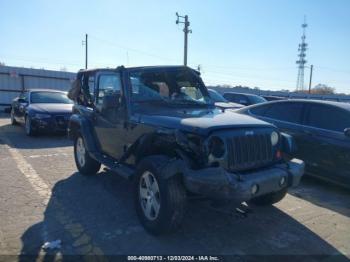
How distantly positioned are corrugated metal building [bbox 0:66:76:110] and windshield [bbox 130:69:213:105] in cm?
1750

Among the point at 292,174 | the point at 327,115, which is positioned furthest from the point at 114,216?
the point at 327,115

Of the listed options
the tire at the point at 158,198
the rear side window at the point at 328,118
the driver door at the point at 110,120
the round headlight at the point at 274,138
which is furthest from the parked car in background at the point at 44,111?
the round headlight at the point at 274,138

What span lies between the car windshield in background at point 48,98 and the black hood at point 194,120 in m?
8.26

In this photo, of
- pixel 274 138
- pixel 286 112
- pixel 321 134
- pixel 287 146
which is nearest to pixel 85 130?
pixel 274 138

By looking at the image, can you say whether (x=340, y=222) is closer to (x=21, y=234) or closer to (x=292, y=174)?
(x=292, y=174)

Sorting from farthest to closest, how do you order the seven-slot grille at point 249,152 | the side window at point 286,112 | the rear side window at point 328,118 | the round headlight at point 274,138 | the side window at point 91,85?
the side window at point 286,112 → the side window at point 91,85 → the rear side window at point 328,118 → the round headlight at point 274,138 → the seven-slot grille at point 249,152

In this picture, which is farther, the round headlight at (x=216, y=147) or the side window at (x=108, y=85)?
the side window at (x=108, y=85)

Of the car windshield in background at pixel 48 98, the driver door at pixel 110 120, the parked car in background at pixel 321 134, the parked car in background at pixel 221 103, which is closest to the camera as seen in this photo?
the driver door at pixel 110 120

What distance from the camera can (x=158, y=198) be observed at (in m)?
3.97

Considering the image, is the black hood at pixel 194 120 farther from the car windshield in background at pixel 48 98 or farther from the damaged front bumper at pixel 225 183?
the car windshield in background at pixel 48 98

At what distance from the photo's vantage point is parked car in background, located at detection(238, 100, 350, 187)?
5.56 metres

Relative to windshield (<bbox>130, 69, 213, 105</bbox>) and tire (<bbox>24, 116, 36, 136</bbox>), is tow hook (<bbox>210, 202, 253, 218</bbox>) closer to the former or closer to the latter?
windshield (<bbox>130, 69, 213, 105</bbox>)

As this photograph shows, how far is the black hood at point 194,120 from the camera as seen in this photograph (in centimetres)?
379

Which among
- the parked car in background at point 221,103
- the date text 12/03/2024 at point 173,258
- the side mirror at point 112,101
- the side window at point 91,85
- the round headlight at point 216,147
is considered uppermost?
the side window at point 91,85
